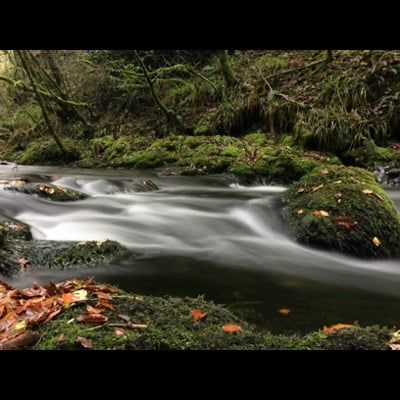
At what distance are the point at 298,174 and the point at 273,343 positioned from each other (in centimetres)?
626

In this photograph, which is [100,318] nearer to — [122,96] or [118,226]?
[118,226]

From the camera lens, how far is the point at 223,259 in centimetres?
447

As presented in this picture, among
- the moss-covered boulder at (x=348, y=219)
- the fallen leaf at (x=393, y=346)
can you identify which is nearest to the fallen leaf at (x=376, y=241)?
the moss-covered boulder at (x=348, y=219)

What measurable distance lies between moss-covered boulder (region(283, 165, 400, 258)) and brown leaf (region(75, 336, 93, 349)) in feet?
11.0

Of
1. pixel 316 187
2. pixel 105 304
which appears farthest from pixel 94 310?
pixel 316 187

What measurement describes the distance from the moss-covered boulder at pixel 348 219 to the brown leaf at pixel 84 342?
3.36m

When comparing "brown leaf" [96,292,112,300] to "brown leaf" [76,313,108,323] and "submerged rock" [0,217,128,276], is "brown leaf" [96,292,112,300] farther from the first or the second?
"submerged rock" [0,217,128,276]

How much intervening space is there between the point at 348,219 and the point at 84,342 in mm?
3556

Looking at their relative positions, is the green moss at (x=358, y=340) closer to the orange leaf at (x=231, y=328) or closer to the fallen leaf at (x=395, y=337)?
the fallen leaf at (x=395, y=337)

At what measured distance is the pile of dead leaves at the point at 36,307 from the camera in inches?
78.4

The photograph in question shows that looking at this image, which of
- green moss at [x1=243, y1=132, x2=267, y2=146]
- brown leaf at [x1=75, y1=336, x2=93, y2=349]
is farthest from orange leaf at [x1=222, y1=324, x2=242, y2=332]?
green moss at [x1=243, y1=132, x2=267, y2=146]
